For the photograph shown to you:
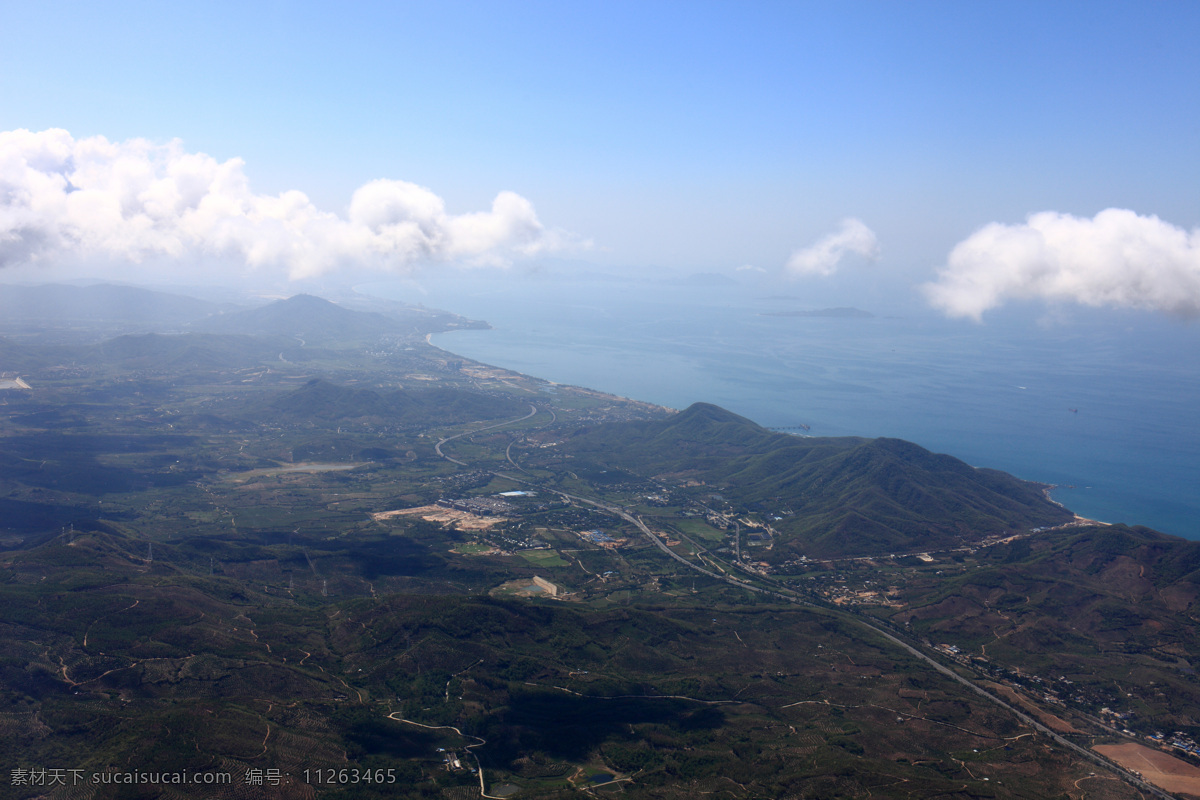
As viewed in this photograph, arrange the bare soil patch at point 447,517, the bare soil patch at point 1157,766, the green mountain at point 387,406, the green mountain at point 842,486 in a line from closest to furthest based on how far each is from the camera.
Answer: the bare soil patch at point 1157,766, the green mountain at point 842,486, the bare soil patch at point 447,517, the green mountain at point 387,406

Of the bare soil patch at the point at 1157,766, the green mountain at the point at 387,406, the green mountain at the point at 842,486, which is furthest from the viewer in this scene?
the green mountain at the point at 387,406

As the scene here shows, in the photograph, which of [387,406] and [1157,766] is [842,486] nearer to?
[1157,766]

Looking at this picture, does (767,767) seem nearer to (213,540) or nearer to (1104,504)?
(213,540)

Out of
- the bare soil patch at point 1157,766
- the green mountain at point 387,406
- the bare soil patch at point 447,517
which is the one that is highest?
the green mountain at point 387,406

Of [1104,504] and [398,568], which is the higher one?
[1104,504]

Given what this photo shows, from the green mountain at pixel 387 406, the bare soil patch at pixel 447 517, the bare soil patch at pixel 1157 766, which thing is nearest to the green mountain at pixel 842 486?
the bare soil patch at pixel 447 517

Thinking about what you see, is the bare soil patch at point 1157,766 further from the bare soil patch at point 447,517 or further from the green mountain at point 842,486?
the bare soil patch at point 447,517

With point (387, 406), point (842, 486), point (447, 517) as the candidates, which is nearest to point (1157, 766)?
point (842, 486)

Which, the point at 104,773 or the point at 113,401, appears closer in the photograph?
the point at 104,773

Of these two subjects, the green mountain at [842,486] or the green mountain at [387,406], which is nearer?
the green mountain at [842,486]

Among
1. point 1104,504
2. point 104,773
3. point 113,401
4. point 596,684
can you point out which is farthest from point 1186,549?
point 113,401
